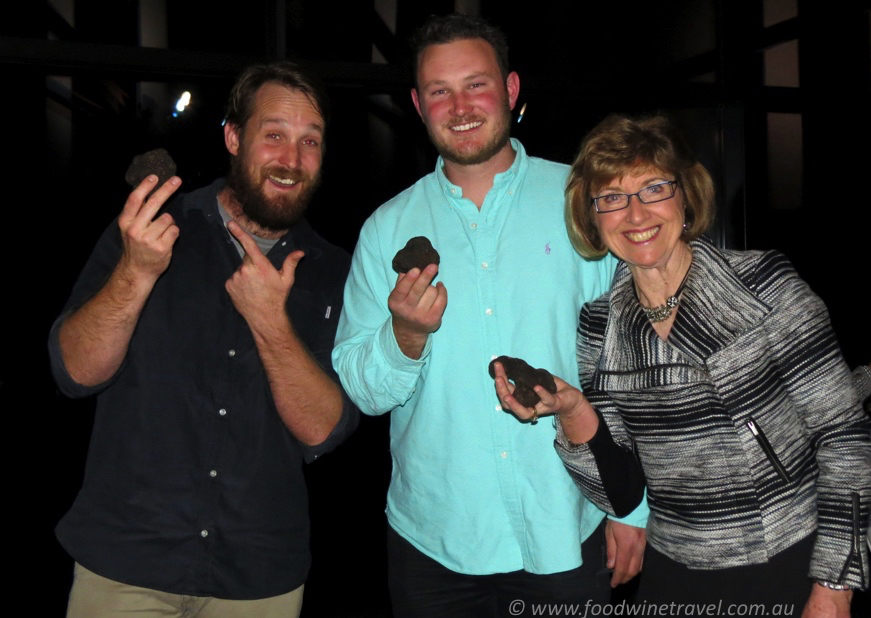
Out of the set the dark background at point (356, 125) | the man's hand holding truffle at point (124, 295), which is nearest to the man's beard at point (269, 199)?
the man's hand holding truffle at point (124, 295)

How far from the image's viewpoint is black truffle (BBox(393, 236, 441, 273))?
1.92 m

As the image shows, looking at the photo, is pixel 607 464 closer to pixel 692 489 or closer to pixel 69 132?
pixel 692 489

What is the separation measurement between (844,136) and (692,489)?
355 centimetres

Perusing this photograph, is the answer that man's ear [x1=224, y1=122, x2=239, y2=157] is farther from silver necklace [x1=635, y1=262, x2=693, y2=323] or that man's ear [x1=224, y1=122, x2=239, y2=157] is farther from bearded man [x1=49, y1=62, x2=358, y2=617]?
silver necklace [x1=635, y1=262, x2=693, y2=323]

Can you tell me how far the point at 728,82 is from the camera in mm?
4410

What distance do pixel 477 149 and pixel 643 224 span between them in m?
0.54

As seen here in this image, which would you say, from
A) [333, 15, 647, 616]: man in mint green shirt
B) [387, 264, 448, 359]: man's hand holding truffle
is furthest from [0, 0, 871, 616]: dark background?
[387, 264, 448, 359]: man's hand holding truffle

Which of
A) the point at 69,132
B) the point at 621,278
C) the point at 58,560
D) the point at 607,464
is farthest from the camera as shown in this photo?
the point at 58,560

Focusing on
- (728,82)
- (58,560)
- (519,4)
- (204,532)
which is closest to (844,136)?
(728,82)

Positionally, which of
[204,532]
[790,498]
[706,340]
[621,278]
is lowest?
[204,532]

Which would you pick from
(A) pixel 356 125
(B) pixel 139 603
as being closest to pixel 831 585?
(B) pixel 139 603

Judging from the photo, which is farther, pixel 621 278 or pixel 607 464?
pixel 621 278

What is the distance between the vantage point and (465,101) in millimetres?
2125

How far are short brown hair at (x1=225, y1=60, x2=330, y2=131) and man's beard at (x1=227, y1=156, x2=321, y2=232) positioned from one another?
17 centimetres
